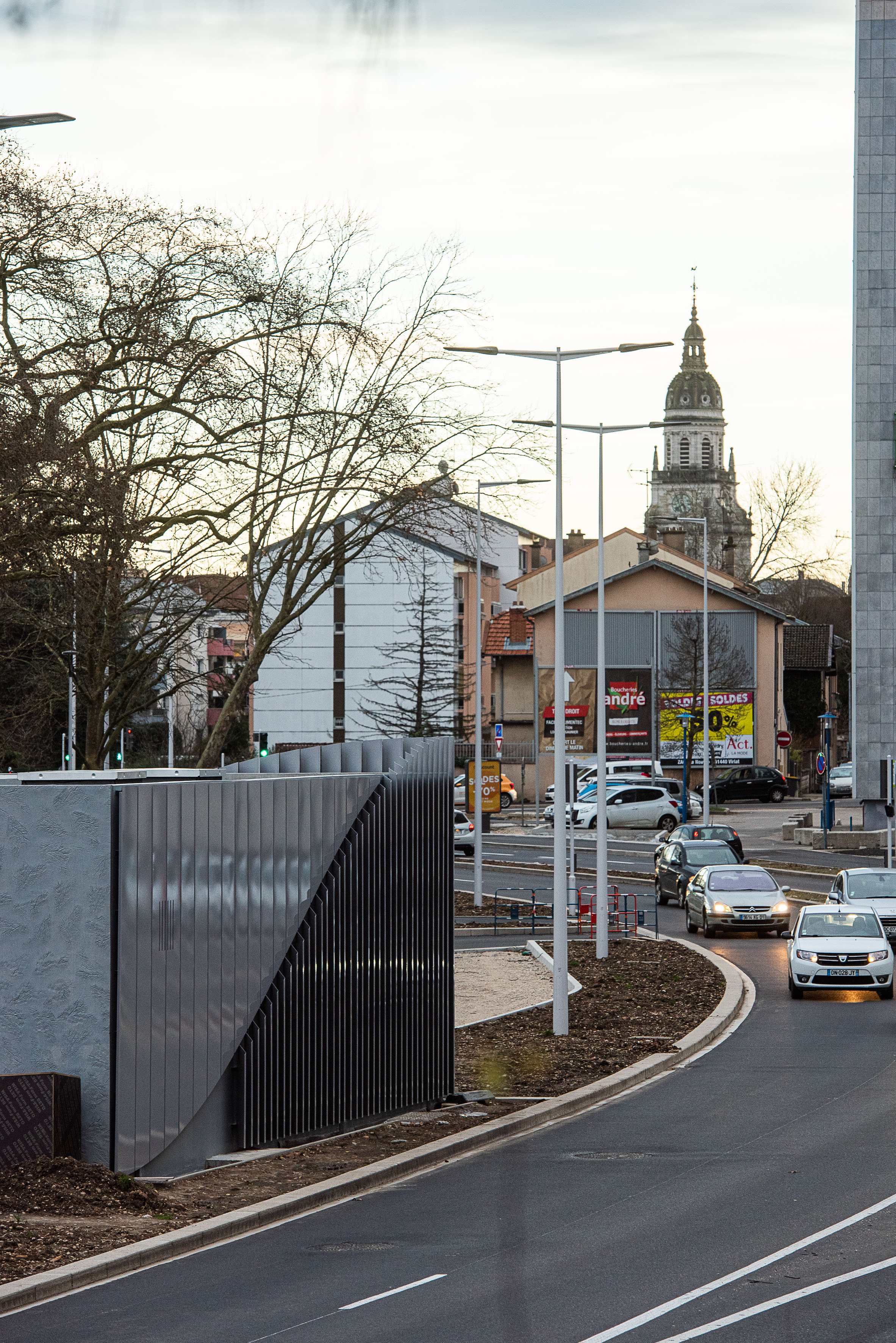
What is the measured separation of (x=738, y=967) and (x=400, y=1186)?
1740 cm

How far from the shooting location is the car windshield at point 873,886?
3109 cm

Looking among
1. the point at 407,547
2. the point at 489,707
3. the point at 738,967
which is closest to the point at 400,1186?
the point at 738,967

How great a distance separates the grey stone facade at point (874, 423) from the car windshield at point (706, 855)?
16.2 m

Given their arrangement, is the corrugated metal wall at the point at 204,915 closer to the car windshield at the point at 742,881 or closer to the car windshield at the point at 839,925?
the car windshield at the point at 839,925

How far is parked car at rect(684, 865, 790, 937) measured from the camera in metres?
33.8

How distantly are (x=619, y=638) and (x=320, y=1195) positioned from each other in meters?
71.9

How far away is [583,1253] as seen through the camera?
10078mm

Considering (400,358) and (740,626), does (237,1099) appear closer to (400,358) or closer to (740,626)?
(400,358)

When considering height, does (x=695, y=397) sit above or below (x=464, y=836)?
above

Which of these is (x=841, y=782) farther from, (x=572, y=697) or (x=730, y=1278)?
(x=730, y=1278)

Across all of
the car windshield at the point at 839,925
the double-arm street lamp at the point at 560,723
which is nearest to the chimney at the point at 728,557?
the car windshield at the point at 839,925

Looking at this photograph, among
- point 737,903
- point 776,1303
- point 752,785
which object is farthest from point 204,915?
point 752,785

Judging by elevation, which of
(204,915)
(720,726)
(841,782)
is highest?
(720,726)

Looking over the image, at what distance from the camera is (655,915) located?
109 ft
